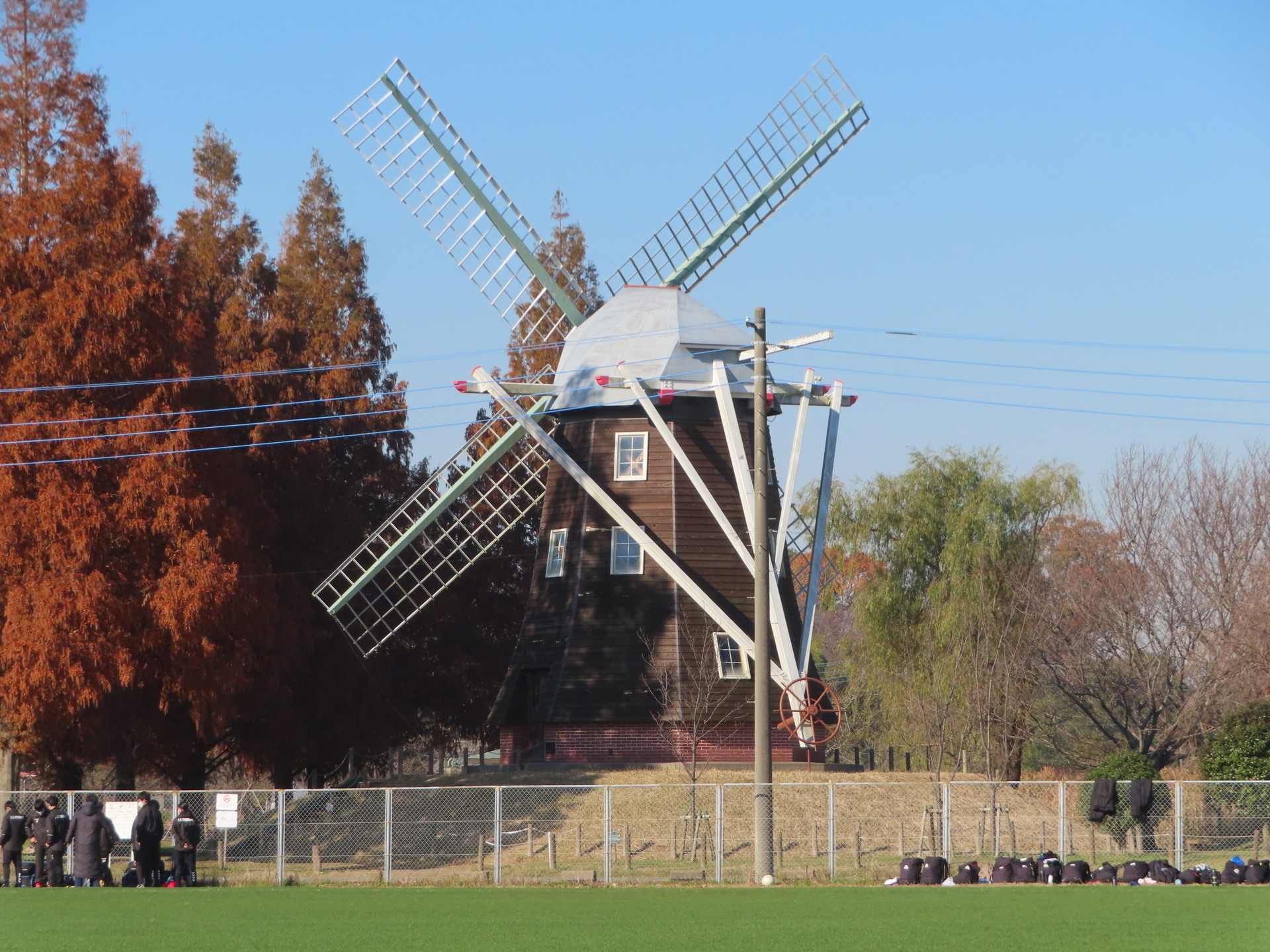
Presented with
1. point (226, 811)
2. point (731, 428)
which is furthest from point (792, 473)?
point (226, 811)

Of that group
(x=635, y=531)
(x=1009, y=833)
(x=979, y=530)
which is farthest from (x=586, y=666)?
(x=979, y=530)

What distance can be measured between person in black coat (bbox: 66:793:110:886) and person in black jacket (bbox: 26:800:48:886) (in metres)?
0.42

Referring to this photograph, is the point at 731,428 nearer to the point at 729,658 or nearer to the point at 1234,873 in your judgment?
the point at 729,658

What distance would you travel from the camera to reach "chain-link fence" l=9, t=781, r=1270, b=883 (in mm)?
23953

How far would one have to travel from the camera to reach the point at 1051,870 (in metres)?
21.0

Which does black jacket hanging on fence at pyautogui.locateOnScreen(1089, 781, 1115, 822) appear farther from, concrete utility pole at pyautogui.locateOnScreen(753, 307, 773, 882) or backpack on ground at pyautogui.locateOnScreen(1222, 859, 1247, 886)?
concrete utility pole at pyautogui.locateOnScreen(753, 307, 773, 882)

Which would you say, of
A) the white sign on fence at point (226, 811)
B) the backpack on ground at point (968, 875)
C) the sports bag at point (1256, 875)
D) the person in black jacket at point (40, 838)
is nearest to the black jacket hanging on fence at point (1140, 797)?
the sports bag at point (1256, 875)

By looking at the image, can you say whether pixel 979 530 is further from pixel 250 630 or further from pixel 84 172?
pixel 84 172

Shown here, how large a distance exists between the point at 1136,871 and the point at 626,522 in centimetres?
1254

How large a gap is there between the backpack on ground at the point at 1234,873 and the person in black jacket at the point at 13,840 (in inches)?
675

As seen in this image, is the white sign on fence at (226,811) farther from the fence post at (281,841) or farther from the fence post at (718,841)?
the fence post at (718,841)

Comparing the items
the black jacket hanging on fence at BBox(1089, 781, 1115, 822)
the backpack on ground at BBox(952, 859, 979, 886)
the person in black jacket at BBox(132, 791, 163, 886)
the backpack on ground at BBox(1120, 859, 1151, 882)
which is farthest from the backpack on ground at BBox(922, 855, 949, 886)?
the person in black jacket at BBox(132, 791, 163, 886)

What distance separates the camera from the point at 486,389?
2998cm

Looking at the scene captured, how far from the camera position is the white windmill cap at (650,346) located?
31.4 metres
